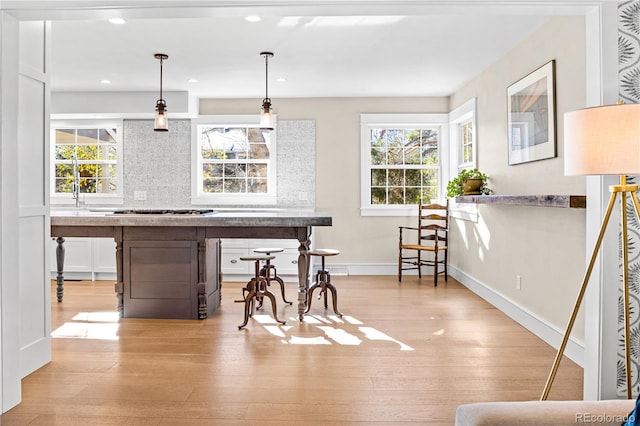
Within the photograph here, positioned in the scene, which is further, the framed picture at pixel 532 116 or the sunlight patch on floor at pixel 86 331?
the sunlight patch on floor at pixel 86 331

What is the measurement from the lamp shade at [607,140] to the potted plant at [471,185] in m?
2.78

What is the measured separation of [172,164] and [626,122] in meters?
5.73

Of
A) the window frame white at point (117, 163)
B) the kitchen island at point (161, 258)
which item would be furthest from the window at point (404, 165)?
the window frame white at point (117, 163)

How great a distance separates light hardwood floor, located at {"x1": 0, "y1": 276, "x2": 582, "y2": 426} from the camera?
2.34 meters

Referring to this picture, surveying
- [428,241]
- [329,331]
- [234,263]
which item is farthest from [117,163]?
[428,241]

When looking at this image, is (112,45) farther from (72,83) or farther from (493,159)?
(493,159)

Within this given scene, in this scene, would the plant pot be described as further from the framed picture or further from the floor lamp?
the floor lamp

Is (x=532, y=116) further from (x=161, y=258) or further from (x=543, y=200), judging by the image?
(x=161, y=258)

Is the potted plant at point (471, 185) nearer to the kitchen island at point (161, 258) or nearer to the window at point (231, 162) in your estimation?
the kitchen island at point (161, 258)

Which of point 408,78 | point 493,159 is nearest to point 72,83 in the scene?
point 408,78

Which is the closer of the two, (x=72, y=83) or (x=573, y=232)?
(x=573, y=232)

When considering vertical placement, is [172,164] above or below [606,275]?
above

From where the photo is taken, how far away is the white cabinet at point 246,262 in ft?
19.2

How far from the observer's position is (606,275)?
2.22 m
